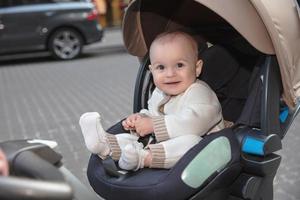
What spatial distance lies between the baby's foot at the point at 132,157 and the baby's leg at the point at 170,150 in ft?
0.16

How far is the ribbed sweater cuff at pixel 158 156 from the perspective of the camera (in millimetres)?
2602

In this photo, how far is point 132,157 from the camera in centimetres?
255

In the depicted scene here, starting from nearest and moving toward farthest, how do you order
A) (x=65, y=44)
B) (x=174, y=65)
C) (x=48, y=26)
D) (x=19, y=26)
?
(x=174, y=65)
(x=19, y=26)
(x=48, y=26)
(x=65, y=44)

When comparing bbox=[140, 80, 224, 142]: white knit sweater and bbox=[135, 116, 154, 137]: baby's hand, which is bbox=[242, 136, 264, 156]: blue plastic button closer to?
bbox=[140, 80, 224, 142]: white knit sweater

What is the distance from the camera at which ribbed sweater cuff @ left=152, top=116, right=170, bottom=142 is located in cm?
270

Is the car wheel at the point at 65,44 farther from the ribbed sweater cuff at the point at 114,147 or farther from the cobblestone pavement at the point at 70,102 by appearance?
the ribbed sweater cuff at the point at 114,147

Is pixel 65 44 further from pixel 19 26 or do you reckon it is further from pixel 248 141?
pixel 248 141

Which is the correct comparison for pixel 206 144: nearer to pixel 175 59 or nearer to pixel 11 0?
pixel 175 59

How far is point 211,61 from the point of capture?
3.21m

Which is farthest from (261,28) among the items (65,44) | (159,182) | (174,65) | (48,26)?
(65,44)

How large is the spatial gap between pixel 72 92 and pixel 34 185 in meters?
7.14

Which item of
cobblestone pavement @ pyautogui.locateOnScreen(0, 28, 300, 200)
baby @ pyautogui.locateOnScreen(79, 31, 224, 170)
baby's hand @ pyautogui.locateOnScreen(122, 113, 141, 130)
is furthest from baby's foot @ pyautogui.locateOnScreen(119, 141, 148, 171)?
cobblestone pavement @ pyautogui.locateOnScreen(0, 28, 300, 200)

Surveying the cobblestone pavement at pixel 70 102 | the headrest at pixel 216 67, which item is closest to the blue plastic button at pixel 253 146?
the headrest at pixel 216 67

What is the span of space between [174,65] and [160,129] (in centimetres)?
33
